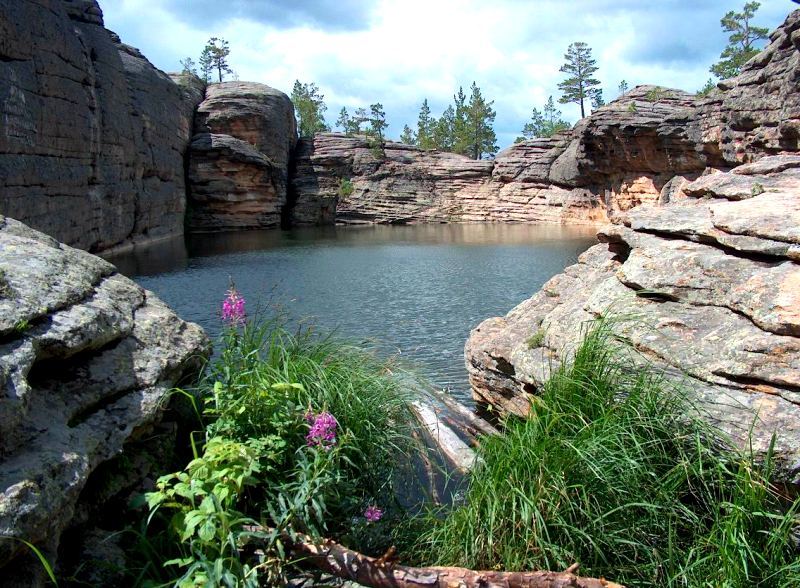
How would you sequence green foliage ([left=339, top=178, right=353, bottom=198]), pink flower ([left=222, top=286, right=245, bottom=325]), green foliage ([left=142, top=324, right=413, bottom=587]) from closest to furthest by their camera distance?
green foliage ([left=142, top=324, right=413, bottom=587])
pink flower ([left=222, top=286, right=245, bottom=325])
green foliage ([left=339, top=178, right=353, bottom=198])

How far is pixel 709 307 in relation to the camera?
16.6 feet

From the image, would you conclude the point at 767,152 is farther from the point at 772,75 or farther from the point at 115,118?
the point at 115,118

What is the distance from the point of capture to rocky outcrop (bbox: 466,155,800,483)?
418cm

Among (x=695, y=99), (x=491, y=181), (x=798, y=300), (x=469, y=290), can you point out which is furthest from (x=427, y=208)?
(x=798, y=300)

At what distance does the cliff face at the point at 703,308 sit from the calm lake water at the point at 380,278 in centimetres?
187

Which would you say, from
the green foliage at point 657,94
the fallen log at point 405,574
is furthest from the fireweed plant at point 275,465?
the green foliage at point 657,94

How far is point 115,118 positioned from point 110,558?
28.1m

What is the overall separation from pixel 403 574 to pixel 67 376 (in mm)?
2039

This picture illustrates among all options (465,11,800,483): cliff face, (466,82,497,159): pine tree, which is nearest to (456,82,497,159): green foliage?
(466,82,497,159): pine tree

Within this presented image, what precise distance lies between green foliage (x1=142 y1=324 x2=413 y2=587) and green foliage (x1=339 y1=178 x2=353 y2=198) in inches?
1775

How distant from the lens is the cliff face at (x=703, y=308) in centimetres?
419

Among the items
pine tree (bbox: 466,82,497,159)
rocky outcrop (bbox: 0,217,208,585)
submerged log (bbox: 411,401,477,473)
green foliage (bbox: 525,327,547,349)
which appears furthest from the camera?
pine tree (bbox: 466,82,497,159)

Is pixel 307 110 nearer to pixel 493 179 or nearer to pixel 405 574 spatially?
pixel 493 179

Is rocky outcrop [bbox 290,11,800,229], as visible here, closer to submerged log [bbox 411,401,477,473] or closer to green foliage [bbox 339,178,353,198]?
green foliage [bbox 339,178,353,198]
